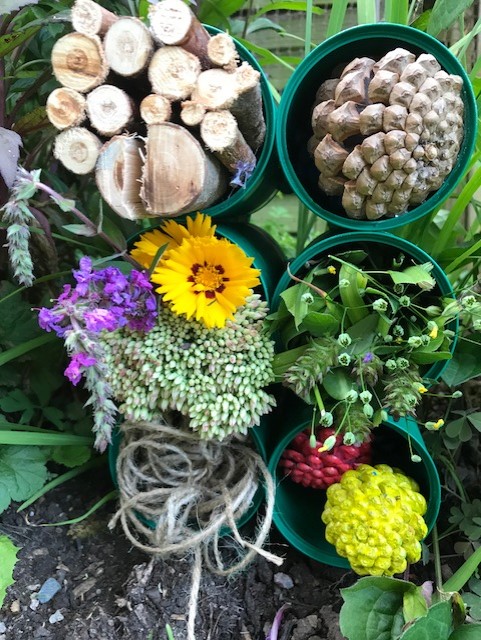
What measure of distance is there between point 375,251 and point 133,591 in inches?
26.1

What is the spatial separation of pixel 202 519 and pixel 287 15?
4.78ft

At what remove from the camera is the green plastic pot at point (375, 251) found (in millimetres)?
838

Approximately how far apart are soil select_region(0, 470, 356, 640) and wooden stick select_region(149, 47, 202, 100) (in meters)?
0.74

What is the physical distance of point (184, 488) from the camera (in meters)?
0.97

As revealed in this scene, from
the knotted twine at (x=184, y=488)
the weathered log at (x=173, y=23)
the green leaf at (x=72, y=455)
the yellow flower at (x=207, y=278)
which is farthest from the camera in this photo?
the green leaf at (x=72, y=455)

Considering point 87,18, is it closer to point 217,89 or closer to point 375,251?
point 217,89

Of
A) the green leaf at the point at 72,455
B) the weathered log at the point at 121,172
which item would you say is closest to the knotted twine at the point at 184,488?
the green leaf at the point at 72,455

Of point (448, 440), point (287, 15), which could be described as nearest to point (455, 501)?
point (448, 440)

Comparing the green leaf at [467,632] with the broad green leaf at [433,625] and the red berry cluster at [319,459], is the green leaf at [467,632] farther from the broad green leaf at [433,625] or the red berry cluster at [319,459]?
the red berry cluster at [319,459]

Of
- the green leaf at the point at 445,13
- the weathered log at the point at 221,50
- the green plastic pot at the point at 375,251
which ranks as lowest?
the green plastic pot at the point at 375,251

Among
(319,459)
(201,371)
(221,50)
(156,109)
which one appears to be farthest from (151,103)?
(319,459)

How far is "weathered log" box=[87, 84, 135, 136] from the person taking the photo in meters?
0.78

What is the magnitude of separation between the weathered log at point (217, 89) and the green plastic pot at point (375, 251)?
9.3 inches

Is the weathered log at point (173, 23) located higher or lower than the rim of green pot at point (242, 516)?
higher
